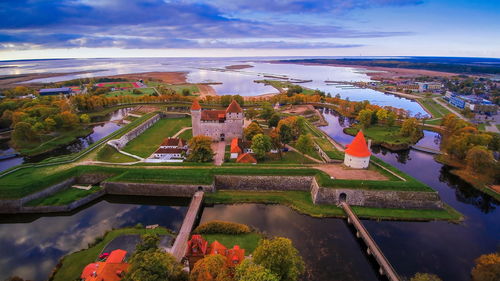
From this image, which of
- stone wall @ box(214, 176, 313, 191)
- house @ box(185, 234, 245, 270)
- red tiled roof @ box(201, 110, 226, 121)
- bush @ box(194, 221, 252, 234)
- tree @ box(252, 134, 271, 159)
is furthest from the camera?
red tiled roof @ box(201, 110, 226, 121)

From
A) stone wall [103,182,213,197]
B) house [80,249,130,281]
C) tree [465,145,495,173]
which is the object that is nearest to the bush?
stone wall [103,182,213,197]

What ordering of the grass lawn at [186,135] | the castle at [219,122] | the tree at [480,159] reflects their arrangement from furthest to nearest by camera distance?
1. the grass lawn at [186,135]
2. the castle at [219,122]
3. the tree at [480,159]

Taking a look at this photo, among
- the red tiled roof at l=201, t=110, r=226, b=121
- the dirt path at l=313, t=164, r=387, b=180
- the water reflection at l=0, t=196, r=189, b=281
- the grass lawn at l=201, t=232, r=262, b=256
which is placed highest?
the red tiled roof at l=201, t=110, r=226, b=121

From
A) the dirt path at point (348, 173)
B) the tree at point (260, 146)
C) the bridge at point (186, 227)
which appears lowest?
the bridge at point (186, 227)

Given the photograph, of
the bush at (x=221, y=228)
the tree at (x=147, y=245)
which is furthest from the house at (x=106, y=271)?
the bush at (x=221, y=228)

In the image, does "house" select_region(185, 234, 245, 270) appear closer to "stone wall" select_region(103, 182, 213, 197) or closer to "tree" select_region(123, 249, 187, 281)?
"tree" select_region(123, 249, 187, 281)

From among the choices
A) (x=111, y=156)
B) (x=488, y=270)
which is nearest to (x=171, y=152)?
(x=111, y=156)

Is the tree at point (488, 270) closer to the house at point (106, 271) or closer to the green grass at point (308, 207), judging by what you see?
the green grass at point (308, 207)
